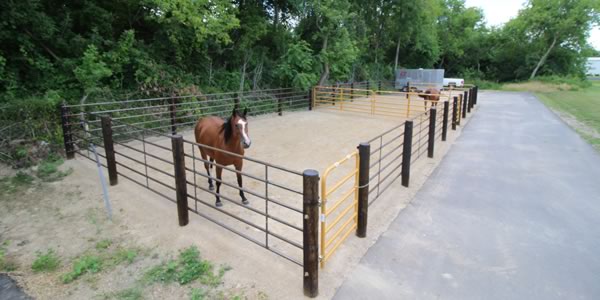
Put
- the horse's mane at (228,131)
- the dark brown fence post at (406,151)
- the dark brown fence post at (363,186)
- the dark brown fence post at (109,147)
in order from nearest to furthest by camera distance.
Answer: the dark brown fence post at (363,186) < the horse's mane at (228,131) < the dark brown fence post at (109,147) < the dark brown fence post at (406,151)

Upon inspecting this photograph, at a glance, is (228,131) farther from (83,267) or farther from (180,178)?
(83,267)

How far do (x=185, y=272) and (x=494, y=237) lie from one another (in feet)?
10.5

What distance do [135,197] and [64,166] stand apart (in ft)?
7.69

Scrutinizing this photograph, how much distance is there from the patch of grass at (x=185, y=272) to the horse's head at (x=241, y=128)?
1448 millimetres

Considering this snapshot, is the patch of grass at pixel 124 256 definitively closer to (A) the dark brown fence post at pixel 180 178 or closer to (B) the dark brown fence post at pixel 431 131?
(A) the dark brown fence post at pixel 180 178

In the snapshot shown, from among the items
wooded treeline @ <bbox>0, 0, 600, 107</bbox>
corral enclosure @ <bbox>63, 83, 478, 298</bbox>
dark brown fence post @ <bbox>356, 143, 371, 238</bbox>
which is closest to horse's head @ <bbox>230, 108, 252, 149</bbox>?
corral enclosure @ <bbox>63, 83, 478, 298</bbox>

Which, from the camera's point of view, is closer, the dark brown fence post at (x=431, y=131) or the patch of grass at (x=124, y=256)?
the patch of grass at (x=124, y=256)

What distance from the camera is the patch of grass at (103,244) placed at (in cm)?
353

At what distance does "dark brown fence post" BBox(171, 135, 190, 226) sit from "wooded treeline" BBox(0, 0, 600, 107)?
4.81m

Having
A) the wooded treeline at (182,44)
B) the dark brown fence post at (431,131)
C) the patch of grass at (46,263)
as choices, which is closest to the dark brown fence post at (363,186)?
the patch of grass at (46,263)

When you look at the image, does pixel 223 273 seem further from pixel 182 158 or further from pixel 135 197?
pixel 135 197

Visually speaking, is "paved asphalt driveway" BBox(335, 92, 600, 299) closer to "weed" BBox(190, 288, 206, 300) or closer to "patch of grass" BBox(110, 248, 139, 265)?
"weed" BBox(190, 288, 206, 300)

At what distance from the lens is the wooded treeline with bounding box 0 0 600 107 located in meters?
7.55

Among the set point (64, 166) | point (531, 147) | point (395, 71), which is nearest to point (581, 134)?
point (531, 147)
